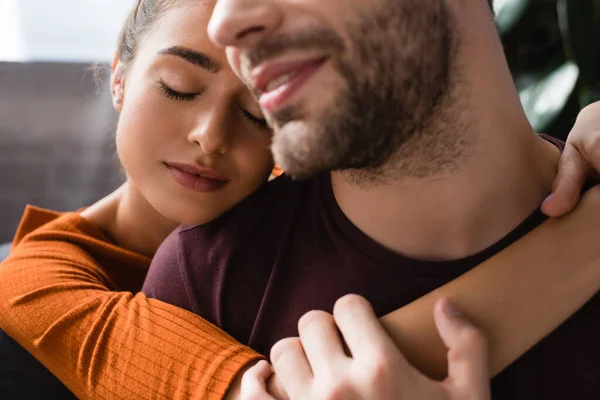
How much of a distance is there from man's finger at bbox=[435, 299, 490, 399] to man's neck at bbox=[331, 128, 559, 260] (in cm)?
13

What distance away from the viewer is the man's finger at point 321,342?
639 mm

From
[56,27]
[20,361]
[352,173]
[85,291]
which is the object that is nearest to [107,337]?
[85,291]

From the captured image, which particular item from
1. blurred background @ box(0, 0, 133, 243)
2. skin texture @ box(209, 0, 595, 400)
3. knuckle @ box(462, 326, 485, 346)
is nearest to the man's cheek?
skin texture @ box(209, 0, 595, 400)

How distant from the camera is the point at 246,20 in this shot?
677 mm

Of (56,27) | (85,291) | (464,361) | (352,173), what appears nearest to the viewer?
(464,361)

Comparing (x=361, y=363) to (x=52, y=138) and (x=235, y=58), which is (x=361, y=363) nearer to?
(x=235, y=58)

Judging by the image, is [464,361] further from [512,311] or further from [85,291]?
[85,291]

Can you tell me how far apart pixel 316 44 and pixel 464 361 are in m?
0.39

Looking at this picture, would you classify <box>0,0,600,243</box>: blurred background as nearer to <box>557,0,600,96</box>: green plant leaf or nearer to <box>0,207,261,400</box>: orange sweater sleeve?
<box>557,0,600,96</box>: green plant leaf

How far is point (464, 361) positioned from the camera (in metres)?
0.63

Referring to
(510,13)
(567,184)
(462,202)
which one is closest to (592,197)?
(567,184)

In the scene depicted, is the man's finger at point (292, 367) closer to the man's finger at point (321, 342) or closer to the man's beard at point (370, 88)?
the man's finger at point (321, 342)

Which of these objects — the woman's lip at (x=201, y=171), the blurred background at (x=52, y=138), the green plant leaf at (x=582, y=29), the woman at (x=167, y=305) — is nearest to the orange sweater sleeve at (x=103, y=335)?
the woman at (x=167, y=305)

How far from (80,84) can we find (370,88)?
1517 mm
